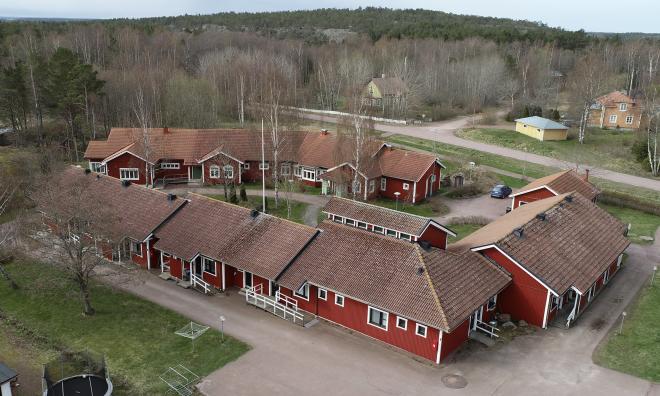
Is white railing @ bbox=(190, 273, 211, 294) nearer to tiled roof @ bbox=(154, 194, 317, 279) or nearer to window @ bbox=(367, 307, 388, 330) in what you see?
tiled roof @ bbox=(154, 194, 317, 279)

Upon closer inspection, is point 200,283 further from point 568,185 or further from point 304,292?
point 568,185

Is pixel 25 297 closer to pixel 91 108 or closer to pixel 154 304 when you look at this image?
pixel 154 304

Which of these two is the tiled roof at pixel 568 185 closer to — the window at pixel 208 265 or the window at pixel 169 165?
the window at pixel 208 265

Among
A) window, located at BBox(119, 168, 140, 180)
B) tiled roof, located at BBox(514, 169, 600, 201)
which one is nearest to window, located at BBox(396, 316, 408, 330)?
tiled roof, located at BBox(514, 169, 600, 201)

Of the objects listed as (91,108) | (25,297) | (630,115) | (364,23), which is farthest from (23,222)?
(364,23)

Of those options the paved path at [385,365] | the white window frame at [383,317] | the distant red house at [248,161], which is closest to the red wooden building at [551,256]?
the paved path at [385,365]

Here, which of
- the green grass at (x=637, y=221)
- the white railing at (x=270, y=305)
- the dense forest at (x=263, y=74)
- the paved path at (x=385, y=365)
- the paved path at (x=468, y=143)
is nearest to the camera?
the paved path at (x=385, y=365)

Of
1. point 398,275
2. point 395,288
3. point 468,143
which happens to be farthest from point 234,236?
point 468,143
